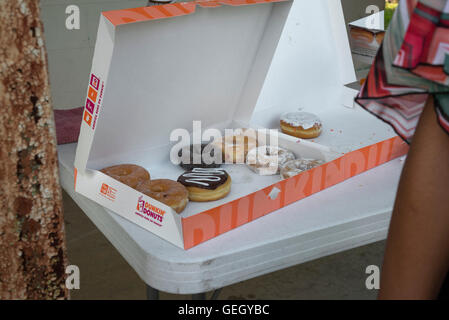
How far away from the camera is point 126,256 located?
1.14 metres

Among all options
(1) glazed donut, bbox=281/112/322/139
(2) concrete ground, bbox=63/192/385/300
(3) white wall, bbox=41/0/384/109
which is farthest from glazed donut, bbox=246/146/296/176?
(3) white wall, bbox=41/0/384/109

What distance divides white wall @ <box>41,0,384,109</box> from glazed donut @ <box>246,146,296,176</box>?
2.56m

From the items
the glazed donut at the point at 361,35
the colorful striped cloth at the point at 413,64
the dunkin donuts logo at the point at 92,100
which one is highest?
the colorful striped cloth at the point at 413,64

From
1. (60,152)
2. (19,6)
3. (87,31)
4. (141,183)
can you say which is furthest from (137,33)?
(87,31)

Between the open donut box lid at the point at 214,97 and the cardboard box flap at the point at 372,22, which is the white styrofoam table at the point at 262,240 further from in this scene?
the cardboard box flap at the point at 372,22

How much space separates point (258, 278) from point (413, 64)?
209 centimetres

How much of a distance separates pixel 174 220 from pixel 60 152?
66 centimetres

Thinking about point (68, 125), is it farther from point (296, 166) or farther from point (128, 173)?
point (296, 166)

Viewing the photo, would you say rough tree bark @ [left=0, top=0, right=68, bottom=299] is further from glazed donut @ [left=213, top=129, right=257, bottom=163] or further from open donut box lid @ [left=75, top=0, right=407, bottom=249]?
glazed donut @ [left=213, top=129, right=257, bottom=163]

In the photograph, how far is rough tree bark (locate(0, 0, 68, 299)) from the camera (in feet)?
2.07

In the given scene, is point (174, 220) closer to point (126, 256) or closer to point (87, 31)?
point (126, 256)

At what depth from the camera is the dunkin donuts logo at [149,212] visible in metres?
1.08

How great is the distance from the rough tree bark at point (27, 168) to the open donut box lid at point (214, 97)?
0.34 meters

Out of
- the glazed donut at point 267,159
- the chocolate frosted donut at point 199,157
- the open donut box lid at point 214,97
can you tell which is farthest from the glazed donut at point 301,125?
the chocolate frosted donut at point 199,157
